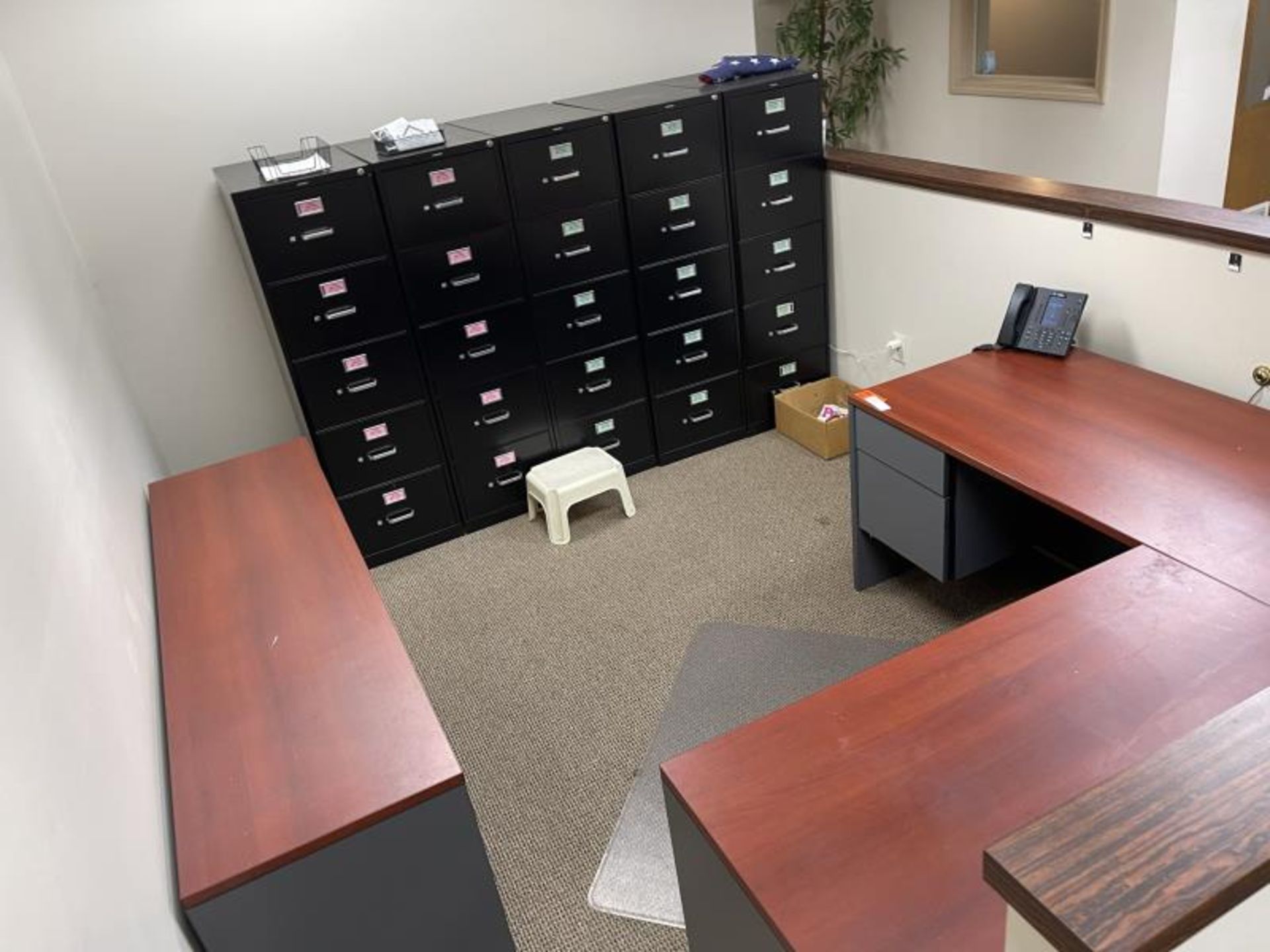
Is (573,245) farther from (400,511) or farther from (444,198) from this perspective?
(400,511)

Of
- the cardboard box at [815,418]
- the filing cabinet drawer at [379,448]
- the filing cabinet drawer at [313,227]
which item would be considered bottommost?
the cardboard box at [815,418]

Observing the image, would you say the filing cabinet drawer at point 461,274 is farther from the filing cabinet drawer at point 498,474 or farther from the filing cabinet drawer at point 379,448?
the filing cabinet drawer at point 498,474

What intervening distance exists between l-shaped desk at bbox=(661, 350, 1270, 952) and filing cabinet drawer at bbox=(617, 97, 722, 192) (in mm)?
1740

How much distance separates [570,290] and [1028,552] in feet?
6.03

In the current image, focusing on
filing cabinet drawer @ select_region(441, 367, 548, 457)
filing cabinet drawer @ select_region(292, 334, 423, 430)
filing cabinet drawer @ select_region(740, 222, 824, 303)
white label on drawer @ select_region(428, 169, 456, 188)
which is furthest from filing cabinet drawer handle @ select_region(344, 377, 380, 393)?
filing cabinet drawer @ select_region(740, 222, 824, 303)

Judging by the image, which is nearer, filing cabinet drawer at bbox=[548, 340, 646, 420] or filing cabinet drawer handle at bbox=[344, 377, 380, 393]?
filing cabinet drawer handle at bbox=[344, 377, 380, 393]

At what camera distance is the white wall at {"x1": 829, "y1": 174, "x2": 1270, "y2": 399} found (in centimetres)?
237

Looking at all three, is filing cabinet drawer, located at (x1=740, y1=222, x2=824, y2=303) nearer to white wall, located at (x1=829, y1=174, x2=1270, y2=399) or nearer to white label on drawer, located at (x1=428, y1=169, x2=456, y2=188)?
white wall, located at (x1=829, y1=174, x2=1270, y2=399)

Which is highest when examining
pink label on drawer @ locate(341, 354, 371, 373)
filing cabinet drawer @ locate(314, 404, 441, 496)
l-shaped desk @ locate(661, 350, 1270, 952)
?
pink label on drawer @ locate(341, 354, 371, 373)

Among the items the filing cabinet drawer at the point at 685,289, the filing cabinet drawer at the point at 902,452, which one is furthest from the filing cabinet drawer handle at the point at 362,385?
the filing cabinet drawer at the point at 902,452

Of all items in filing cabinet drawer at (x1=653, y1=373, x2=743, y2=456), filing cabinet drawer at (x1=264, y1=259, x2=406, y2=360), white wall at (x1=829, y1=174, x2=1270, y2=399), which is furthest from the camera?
filing cabinet drawer at (x1=653, y1=373, x2=743, y2=456)

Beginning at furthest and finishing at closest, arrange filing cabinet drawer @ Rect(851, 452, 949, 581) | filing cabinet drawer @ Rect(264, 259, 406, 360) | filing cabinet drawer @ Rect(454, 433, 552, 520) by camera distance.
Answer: filing cabinet drawer @ Rect(454, 433, 552, 520), filing cabinet drawer @ Rect(264, 259, 406, 360), filing cabinet drawer @ Rect(851, 452, 949, 581)

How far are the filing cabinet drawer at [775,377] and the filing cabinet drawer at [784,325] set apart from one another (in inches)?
1.5

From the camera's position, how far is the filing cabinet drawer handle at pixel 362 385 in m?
3.24
